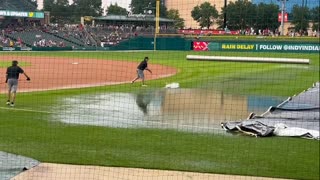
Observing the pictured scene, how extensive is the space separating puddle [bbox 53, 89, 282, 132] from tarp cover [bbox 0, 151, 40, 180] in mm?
3759

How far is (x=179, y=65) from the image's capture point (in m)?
35.4

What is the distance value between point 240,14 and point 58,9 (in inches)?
293

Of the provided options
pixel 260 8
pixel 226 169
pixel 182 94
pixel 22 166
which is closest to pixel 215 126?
pixel 260 8

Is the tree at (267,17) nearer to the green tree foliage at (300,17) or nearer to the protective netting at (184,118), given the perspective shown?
the protective netting at (184,118)

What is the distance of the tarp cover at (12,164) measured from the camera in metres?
8.34

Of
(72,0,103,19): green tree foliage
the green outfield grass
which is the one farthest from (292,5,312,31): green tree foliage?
(72,0,103,19): green tree foliage

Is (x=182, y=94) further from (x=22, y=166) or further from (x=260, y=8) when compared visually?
(x=22, y=166)

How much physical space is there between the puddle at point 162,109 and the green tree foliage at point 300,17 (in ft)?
12.0

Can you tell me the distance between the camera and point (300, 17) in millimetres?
9438

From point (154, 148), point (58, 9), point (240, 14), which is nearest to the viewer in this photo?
point (154, 148)

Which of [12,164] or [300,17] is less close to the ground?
[300,17]

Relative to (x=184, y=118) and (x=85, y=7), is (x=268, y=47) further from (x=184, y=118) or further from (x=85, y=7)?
(x=85, y=7)

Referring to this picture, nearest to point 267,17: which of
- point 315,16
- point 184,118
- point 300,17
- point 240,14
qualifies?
point 240,14

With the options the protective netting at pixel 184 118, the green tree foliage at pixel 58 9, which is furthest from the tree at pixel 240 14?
the green tree foliage at pixel 58 9
